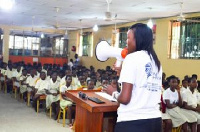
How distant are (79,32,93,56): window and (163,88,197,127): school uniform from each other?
9.06 metres

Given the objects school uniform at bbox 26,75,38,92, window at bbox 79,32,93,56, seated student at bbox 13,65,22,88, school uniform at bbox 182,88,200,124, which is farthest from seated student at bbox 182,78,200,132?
window at bbox 79,32,93,56

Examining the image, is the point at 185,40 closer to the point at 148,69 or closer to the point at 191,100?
the point at 191,100

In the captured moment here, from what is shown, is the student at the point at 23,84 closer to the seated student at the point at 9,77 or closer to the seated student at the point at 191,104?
the seated student at the point at 9,77

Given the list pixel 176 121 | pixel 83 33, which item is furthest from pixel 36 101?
pixel 83 33

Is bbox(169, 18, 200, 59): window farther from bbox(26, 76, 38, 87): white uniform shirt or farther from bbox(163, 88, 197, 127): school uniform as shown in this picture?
bbox(26, 76, 38, 87): white uniform shirt

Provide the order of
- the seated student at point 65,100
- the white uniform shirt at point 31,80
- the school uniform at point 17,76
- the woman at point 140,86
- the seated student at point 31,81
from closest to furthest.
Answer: the woman at point 140,86 < the seated student at point 65,100 < the seated student at point 31,81 < the white uniform shirt at point 31,80 < the school uniform at point 17,76

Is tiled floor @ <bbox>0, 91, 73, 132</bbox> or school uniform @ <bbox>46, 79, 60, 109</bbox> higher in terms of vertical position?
school uniform @ <bbox>46, 79, 60, 109</bbox>

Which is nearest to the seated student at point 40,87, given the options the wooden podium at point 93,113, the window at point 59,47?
the wooden podium at point 93,113

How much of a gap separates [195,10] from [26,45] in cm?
1250

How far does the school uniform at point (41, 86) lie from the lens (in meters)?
6.29

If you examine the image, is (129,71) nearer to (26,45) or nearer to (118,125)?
(118,125)

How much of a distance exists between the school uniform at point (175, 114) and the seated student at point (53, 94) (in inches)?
103

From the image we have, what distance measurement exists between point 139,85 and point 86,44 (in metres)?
12.4

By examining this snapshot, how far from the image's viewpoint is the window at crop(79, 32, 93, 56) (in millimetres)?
13461
